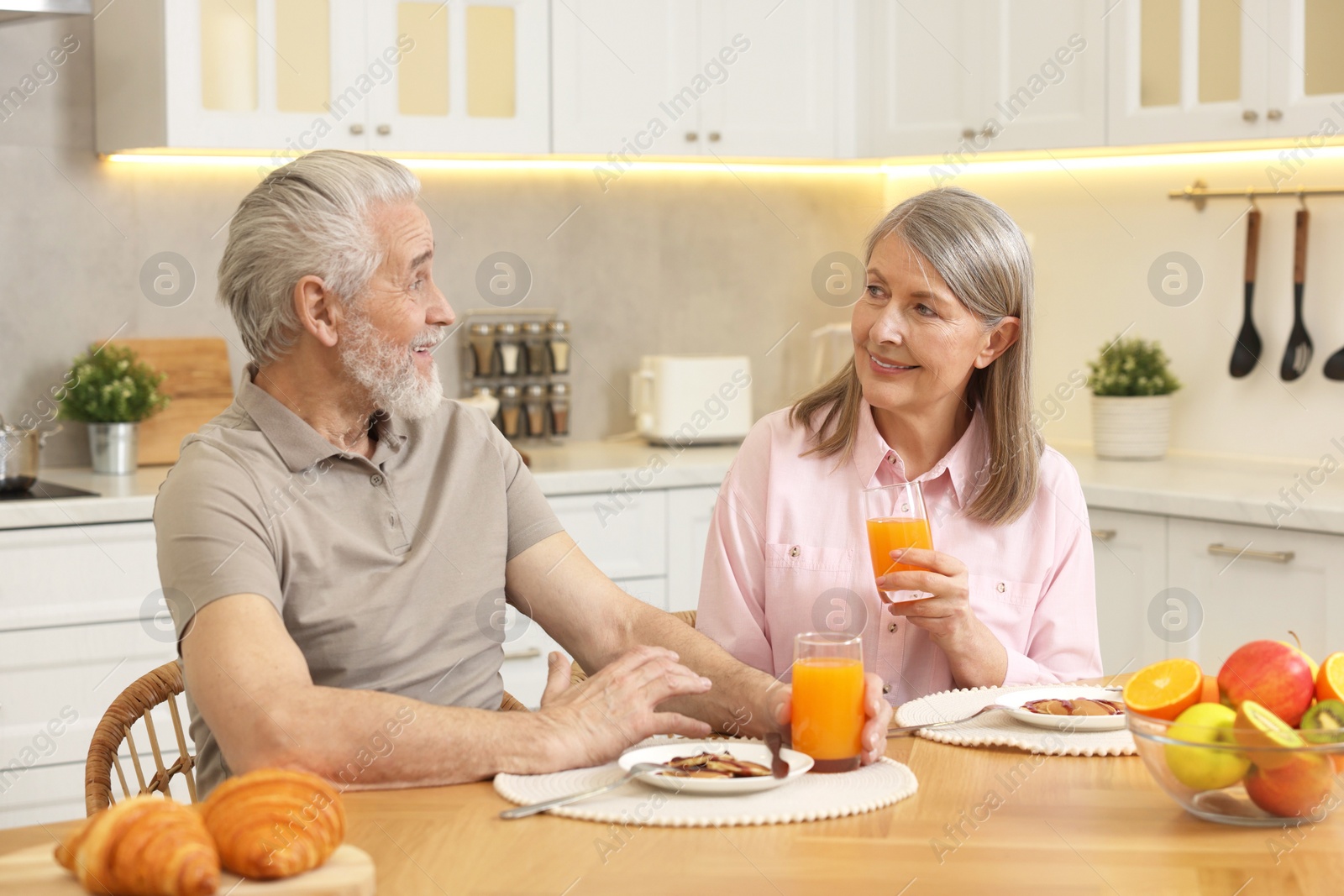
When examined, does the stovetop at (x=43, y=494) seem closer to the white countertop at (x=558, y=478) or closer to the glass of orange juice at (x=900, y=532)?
the white countertop at (x=558, y=478)

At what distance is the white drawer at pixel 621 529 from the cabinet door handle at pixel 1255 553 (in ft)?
3.88

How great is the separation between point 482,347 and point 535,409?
0.71 feet

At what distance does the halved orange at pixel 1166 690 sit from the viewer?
47.9 inches

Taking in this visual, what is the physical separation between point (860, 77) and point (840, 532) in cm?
218

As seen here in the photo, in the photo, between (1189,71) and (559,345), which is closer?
(1189,71)

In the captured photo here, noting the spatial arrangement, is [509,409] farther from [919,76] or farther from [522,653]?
[919,76]

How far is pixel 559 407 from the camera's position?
379 cm

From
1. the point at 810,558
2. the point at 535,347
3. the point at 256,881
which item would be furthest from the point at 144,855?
the point at 535,347

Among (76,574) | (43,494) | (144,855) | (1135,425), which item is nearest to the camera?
(144,855)

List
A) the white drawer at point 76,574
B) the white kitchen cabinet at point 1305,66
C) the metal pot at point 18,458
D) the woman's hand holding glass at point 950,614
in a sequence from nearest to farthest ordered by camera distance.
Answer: the woman's hand holding glass at point 950,614, the white drawer at point 76,574, the metal pot at point 18,458, the white kitchen cabinet at point 1305,66

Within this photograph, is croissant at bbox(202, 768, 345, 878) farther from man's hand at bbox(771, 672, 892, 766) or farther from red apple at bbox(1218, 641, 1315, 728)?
red apple at bbox(1218, 641, 1315, 728)

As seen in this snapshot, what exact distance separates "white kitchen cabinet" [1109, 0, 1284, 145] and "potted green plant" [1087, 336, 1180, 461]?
52 cm

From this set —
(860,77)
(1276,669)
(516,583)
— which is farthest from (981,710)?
(860,77)

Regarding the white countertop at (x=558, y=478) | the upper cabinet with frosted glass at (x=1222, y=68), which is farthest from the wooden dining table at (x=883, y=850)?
the upper cabinet with frosted glass at (x=1222, y=68)
